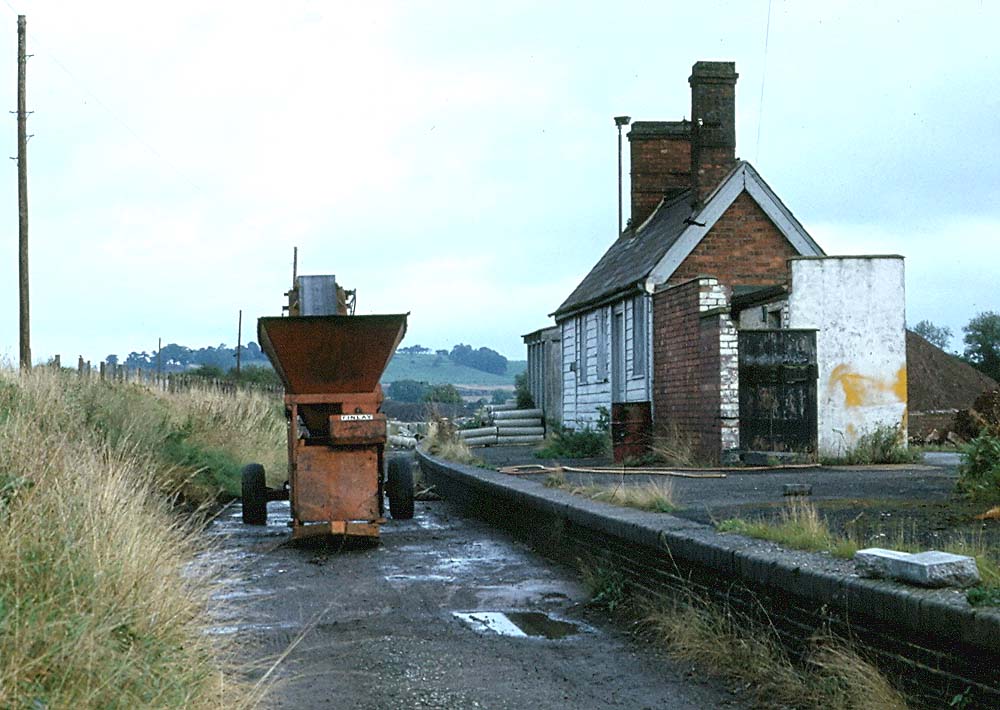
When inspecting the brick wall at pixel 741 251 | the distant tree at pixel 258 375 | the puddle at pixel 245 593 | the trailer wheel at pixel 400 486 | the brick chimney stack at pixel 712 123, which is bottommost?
the puddle at pixel 245 593

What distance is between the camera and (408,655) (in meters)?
6.58

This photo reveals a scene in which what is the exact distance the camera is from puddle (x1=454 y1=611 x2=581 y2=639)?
23.9 ft

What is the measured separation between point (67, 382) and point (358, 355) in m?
7.45

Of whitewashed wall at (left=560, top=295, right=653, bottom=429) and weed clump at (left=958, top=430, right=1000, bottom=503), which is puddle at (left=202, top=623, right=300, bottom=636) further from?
whitewashed wall at (left=560, top=295, right=653, bottom=429)

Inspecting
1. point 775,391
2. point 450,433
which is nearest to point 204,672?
point 775,391

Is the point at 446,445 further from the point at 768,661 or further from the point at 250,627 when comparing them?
the point at 768,661

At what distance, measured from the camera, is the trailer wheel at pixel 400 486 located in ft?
45.5

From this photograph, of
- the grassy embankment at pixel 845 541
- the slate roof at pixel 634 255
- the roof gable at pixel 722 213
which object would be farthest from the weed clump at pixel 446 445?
the grassy embankment at pixel 845 541

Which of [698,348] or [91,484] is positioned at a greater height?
[698,348]

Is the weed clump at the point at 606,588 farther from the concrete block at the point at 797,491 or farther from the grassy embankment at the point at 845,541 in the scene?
the concrete block at the point at 797,491

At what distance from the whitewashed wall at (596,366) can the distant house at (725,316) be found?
0.18 feet

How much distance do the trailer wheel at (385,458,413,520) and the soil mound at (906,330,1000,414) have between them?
20718 millimetres

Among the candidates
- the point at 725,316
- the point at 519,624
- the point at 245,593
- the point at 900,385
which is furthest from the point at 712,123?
the point at 519,624

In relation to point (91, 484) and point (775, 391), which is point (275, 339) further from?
point (775, 391)
